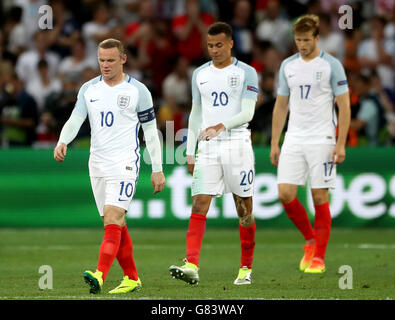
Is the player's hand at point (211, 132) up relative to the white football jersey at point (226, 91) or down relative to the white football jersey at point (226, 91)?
down

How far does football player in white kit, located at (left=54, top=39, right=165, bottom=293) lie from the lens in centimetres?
834

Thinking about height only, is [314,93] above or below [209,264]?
above

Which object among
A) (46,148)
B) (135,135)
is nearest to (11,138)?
(46,148)

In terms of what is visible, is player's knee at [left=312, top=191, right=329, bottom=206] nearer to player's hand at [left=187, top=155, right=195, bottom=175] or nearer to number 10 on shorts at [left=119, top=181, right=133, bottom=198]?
player's hand at [left=187, top=155, right=195, bottom=175]

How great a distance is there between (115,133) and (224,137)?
1335mm

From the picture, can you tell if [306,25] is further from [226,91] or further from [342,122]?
[226,91]

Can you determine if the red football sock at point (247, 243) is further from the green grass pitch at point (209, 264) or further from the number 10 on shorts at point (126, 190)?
the number 10 on shorts at point (126, 190)

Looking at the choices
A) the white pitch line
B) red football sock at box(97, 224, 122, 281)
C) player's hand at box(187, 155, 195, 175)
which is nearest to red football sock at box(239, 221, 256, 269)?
player's hand at box(187, 155, 195, 175)

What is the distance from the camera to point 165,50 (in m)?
17.7

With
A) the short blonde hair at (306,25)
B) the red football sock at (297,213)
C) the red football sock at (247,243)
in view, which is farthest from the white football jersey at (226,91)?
the red football sock at (297,213)

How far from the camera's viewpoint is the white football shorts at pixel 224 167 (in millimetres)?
9195

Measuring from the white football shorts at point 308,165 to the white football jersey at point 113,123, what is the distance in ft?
8.04

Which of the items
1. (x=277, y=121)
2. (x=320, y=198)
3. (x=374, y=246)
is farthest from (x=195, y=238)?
(x=374, y=246)
